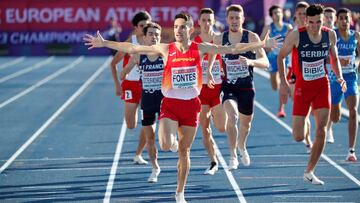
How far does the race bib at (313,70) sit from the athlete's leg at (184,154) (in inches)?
68.5

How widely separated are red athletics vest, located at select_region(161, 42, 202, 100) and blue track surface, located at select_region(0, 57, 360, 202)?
3.66ft

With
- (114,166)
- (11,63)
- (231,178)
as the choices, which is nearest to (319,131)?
(231,178)

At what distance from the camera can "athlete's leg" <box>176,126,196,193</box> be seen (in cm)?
1033

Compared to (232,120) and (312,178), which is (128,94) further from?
(312,178)

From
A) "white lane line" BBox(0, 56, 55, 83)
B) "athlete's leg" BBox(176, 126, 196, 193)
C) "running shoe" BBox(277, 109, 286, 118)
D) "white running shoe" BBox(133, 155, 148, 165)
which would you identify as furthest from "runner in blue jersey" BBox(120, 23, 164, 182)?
"white lane line" BBox(0, 56, 55, 83)

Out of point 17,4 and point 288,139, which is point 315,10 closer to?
point 288,139

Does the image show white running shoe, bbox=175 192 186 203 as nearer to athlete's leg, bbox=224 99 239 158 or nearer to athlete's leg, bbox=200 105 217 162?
athlete's leg, bbox=200 105 217 162

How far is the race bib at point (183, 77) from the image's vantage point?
34.3 feet

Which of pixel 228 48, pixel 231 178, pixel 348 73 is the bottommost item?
pixel 231 178

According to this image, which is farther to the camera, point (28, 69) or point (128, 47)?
point (28, 69)

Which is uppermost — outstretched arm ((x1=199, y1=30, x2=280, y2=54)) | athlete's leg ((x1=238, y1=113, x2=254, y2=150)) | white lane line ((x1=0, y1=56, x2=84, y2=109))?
outstretched arm ((x1=199, y1=30, x2=280, y2=54))

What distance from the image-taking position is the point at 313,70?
11602mm

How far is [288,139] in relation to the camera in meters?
16.3

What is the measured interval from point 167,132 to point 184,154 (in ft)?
0.90
